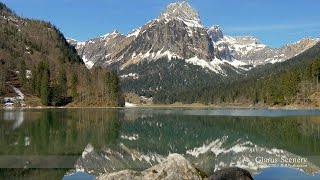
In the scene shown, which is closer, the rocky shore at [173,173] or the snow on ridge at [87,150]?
the rocky shore at [173,173]

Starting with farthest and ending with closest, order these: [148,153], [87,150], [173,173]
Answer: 1. [87,150]
2. [148,153]
3. [173,173]

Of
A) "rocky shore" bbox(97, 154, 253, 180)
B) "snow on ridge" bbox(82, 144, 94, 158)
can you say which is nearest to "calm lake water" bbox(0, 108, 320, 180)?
"snow on ridge" bbox(82, 144, 94, 158)

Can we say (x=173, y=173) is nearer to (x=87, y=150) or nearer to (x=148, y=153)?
(x=148, y=153)

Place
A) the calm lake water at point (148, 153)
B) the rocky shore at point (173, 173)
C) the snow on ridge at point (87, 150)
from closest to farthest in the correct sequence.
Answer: the rocky shore at point (173, 173) → the calm lake water at point (148, 153) → the snow on ridge at point (87, 150)

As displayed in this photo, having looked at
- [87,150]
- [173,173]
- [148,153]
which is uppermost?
[173,173]

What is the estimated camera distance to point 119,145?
50125mm

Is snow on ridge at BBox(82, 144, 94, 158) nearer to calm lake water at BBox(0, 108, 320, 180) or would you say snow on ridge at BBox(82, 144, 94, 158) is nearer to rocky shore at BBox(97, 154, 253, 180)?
calm lake water at BBox(0, 108, 320, 180)

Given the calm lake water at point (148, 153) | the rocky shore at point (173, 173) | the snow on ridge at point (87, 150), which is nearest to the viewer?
the rocky shore at point (173, 173)

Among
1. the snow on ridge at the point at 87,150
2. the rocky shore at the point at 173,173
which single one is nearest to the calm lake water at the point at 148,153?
the snow on ridge at the point at 87,150

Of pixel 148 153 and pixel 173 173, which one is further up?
pixel 173 173

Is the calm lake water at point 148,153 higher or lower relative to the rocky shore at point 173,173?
lower

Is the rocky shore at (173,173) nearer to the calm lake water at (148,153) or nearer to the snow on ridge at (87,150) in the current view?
the calm lake water at (148,153)

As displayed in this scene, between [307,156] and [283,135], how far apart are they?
21678mm

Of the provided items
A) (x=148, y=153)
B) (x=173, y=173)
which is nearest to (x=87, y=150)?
(x=148, y=153)
